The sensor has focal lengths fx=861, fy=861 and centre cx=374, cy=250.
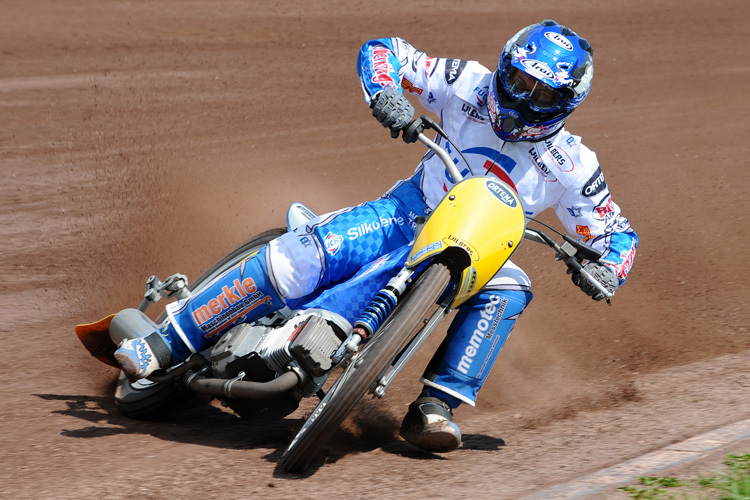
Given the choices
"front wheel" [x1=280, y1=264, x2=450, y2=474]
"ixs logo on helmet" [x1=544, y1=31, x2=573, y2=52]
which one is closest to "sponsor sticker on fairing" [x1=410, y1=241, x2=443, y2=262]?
"front wheel" [x1=280, y1=264, x2=450, y2=474]

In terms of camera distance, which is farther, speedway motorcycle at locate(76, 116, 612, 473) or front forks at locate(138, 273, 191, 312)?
front forks at locate(138, 273, 191, 312)

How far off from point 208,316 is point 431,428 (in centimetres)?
120

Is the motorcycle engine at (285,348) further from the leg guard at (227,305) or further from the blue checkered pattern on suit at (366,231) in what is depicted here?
the blue checkered pattern on suit at (366,231)

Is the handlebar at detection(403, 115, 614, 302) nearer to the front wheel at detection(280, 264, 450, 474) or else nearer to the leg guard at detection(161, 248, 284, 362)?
the front wheel at detection(280, 264, 450, 474)

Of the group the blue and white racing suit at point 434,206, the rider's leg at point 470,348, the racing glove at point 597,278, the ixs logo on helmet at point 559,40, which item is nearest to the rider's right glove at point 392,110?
the blue and white racing suit at point 434,206

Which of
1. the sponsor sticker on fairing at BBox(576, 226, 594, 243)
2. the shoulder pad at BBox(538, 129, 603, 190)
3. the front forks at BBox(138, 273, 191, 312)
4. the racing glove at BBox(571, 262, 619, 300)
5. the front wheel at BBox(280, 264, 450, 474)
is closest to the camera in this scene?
the front wheel at BBox(280, 264, 450, 474)

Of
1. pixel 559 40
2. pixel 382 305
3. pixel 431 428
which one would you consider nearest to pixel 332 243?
pixel 382 305

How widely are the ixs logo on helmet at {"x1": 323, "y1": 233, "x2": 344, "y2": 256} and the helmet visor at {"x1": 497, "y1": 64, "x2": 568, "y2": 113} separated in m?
1.10

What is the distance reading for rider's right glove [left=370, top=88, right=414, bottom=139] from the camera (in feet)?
13.2

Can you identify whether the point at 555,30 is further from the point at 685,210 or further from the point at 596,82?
the point at 596,82

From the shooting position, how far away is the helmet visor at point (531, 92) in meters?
4.15

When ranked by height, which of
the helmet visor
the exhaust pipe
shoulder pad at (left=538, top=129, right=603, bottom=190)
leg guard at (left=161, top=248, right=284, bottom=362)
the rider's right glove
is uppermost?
the helmet visor

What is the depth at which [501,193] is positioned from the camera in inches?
155

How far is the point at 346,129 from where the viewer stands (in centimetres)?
920
